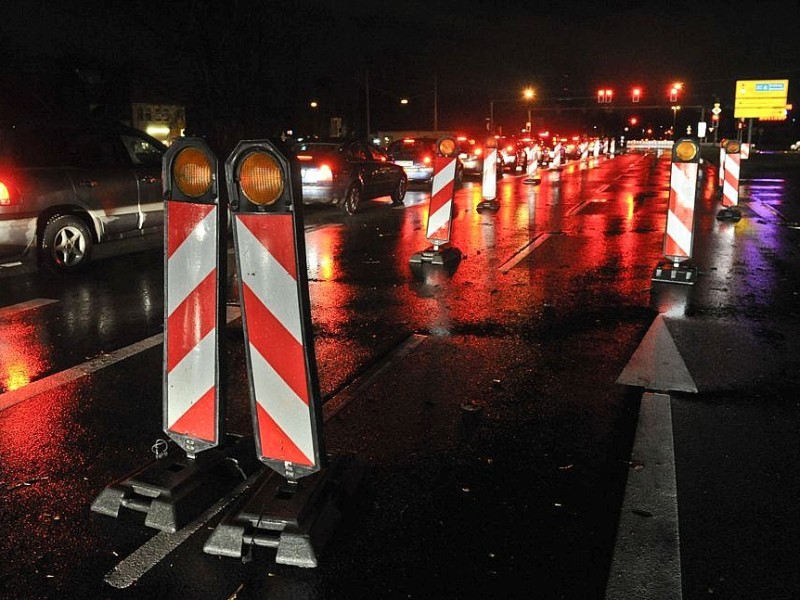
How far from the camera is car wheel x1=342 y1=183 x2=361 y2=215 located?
16.0 metres

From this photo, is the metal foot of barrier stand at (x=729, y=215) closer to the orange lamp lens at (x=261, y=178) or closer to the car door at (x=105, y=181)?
the car door at (x=105, y=181)

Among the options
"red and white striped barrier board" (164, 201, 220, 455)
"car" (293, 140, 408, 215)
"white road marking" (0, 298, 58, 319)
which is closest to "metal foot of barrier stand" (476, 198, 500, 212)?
"car" (293, 140, 408, 215)

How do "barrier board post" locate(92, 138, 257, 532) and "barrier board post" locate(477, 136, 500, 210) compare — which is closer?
"barrier board post" locate(92, 138, 257, 532)

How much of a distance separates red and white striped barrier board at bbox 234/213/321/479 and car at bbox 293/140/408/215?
11844 millimetres

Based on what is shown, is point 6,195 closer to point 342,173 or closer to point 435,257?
point 435,257

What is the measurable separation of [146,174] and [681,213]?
711cm

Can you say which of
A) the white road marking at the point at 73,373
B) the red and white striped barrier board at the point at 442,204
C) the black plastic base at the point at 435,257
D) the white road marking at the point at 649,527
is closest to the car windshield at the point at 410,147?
the red and white striped barrier board at the point at 442,204

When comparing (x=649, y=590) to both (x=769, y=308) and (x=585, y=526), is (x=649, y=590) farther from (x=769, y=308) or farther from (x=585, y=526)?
(x=769, y=308)

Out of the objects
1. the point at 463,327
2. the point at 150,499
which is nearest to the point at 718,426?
the point at 463,327

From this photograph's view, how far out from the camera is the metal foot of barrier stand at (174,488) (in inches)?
138

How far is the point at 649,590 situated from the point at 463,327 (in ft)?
13.1

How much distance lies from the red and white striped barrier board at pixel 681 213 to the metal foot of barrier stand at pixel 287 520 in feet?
21.8

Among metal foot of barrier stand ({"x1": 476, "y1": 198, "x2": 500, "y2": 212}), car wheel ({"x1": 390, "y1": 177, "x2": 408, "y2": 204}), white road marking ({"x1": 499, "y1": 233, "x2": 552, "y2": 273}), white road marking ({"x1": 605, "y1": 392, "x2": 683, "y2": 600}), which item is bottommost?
white road marking ({"x1": 605, "y1": 392, "x2": 683, "y2": 600})

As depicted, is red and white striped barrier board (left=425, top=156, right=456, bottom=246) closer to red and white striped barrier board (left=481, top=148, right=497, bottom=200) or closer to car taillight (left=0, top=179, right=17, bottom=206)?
car taillight (left=0, top=179, right=17, bottom=206)
